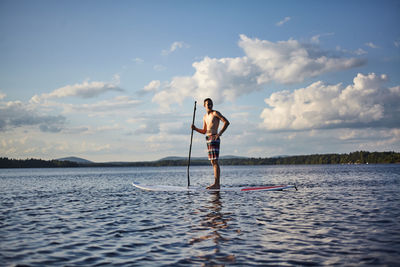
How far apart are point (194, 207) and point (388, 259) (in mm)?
6927

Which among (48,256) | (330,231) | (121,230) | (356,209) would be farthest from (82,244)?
(356,209)

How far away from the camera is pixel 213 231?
7121mm

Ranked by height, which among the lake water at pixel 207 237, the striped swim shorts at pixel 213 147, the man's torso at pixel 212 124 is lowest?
the lake water at pixel 207 237

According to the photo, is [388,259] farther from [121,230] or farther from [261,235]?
[121,230]

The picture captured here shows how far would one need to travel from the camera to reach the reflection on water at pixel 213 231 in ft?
16.9

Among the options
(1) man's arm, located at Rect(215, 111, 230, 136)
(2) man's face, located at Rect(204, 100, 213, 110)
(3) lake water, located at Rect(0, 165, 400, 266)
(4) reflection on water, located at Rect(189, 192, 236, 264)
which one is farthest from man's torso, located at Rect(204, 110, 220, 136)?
(3) lake water, located at Rect(0, 165, 400, 266)

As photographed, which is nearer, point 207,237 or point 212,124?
point 207,237

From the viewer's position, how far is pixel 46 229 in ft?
26.4

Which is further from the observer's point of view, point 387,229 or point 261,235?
point 387,229

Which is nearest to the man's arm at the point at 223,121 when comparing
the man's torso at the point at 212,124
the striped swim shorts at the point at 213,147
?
the man's torso at the point at 212,124

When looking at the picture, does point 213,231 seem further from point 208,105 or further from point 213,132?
point 208,105

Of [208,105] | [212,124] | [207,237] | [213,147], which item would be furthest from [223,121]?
[207,237]

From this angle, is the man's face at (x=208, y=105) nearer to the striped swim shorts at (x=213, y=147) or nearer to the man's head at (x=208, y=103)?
the man's head at (x=208, y=103)

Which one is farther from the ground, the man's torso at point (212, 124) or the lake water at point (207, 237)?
the man's torso at point (212, 124)
